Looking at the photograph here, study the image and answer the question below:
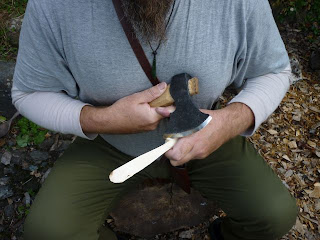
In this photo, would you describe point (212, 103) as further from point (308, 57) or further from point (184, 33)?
point (308, 57)

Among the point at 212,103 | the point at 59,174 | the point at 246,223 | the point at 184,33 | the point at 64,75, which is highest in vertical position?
the point at 184,33

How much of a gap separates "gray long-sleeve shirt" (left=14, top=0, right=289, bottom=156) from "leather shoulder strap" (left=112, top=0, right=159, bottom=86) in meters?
0.02

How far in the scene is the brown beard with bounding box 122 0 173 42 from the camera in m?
1.27

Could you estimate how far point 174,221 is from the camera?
2.22 meters

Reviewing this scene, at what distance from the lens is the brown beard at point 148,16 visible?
127 cm

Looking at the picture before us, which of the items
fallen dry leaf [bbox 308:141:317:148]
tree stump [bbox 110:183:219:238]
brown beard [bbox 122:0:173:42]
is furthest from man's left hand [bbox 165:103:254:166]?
fallen dry leaf [bbox 308:141:317:148]

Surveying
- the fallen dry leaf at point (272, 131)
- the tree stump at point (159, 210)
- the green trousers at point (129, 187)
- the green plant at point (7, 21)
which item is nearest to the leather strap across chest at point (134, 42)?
the green trousers at point (129, 187)

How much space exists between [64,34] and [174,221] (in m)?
1.40

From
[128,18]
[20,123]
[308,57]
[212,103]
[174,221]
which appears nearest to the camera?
[128,18]

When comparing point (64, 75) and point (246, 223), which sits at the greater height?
point (64, 75)

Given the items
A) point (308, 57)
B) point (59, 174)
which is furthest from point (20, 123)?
point (308, 57)

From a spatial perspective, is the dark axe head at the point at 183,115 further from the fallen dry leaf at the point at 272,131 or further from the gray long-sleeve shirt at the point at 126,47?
the fallen dry leaf at the point at 272,131

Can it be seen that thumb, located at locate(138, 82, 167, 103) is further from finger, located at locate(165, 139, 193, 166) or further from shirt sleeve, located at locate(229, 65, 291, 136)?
shirt sleeve, located at locate(229, 65, 291, 136)

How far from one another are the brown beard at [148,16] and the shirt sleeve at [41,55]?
0.32 metres
